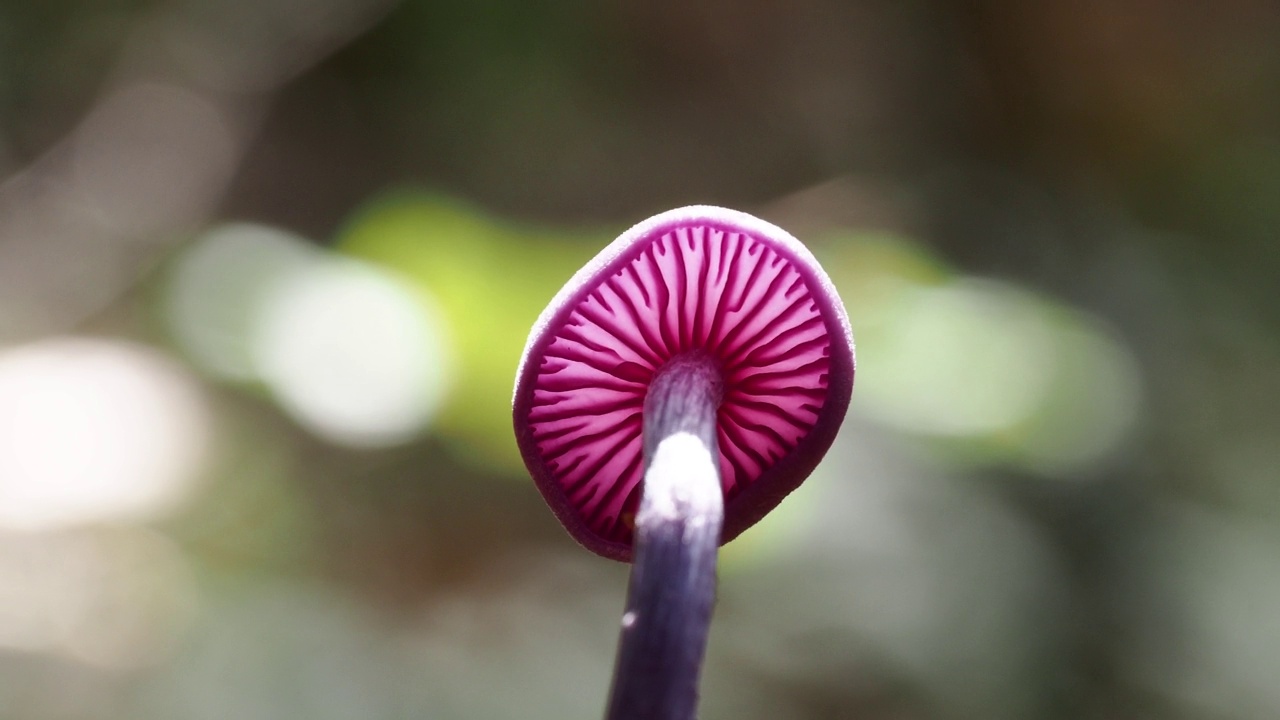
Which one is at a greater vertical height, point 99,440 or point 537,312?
point 537,312

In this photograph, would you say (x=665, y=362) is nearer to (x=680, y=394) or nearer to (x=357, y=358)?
(x=680, y=394)

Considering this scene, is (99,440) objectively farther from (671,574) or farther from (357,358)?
(671,574)

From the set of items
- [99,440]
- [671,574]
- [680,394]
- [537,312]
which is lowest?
[671,574]

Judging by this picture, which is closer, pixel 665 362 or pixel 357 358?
pixel 665 362

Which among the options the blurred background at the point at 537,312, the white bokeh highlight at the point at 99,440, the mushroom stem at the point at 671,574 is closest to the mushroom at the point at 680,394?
the mushroom stem at the point at 671,574

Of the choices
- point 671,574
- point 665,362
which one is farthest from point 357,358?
point 671,574

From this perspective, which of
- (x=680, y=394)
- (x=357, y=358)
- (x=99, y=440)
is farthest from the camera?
(x=99, y=440)

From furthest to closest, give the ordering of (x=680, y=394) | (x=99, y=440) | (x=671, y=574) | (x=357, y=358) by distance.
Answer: (x=99, y=440)
(x=357, y=358)
(x=680, y=394)
(x=671, y=574)
